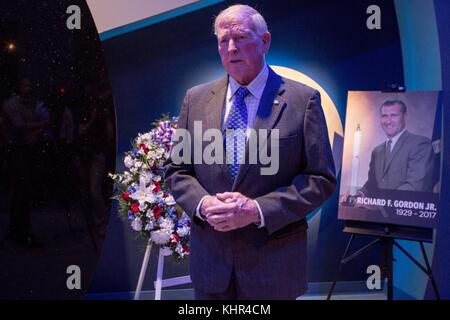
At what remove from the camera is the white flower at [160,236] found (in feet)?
8.95

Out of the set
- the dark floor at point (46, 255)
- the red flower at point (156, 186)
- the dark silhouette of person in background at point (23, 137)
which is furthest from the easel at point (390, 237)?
the dark silhouette of person in background at point (23, 137)

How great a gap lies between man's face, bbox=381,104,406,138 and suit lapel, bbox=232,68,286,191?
1.73m

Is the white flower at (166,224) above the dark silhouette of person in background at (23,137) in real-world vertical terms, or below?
below

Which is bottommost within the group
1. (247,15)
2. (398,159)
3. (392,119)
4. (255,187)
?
(255,187)

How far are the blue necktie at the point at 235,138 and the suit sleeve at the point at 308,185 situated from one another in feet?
0.55

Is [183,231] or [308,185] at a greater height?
[308,185]

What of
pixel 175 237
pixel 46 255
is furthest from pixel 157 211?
pixel 46 255

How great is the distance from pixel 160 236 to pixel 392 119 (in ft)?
5.99

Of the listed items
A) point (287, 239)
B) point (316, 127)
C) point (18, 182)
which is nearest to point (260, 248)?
point (287, 239)

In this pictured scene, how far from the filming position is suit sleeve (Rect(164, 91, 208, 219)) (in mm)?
1540

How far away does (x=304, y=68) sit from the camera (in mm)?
3613

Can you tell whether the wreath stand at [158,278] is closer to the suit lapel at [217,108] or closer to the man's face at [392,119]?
the suit lapel at [217,108]

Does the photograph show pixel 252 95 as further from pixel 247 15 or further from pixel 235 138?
pixel 247 15

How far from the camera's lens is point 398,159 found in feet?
9.80
